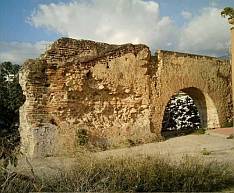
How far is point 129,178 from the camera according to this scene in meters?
6.82

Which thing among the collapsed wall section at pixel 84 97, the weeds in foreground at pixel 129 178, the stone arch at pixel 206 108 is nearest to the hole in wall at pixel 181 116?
the stone arch at pixel 206 108

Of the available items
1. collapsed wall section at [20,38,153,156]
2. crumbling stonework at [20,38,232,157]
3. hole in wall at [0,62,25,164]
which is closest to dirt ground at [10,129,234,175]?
crumbling stonework at [20,38,232,157]

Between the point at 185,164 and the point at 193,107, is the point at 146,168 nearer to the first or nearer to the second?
the point at 185,164

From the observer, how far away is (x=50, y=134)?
13.3 meters

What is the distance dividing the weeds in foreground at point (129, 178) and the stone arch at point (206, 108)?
37.4ft

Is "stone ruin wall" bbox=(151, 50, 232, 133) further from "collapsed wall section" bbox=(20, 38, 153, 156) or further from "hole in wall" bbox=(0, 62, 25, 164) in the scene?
"hole in wall" bbox=(0, 62, 25, 164)

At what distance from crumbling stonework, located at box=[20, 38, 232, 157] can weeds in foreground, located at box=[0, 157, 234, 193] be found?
17.1 feet

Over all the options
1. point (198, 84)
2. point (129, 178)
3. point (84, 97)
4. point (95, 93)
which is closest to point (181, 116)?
point (198, 84)

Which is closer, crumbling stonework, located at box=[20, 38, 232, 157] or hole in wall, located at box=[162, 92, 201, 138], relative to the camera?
crumbling stonework, located at box=[20, 38, 232, 157]

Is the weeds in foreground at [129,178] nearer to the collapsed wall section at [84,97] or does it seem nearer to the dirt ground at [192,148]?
the dirt ground at [192,148]

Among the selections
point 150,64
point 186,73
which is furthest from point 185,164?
point 186,73

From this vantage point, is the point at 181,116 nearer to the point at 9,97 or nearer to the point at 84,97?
the point at 84,97

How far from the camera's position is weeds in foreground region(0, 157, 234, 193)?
6.37m

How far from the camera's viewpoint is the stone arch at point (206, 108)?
1873 centimetres
